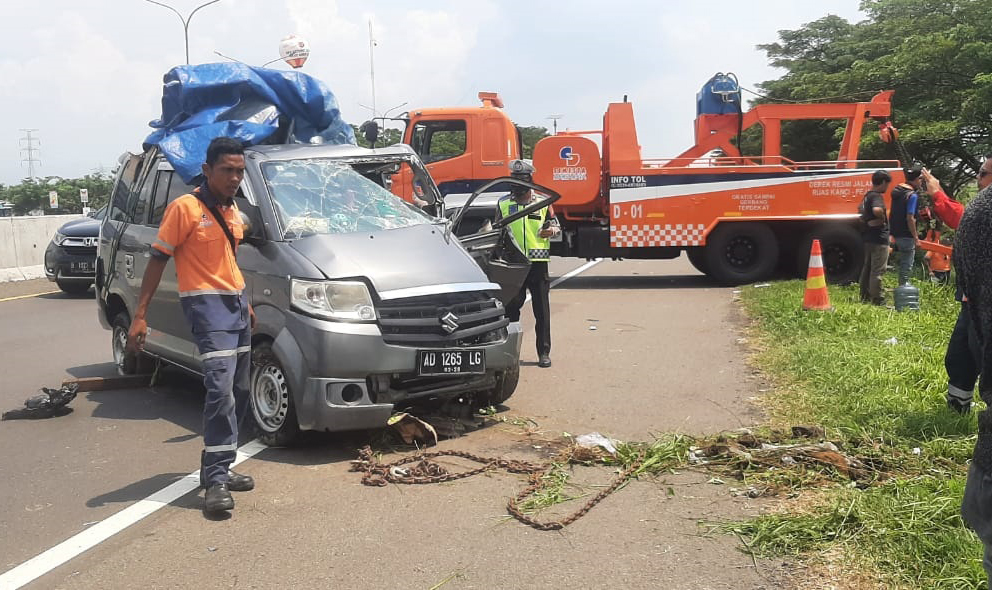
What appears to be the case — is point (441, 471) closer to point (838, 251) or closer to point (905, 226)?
point (905, 226)

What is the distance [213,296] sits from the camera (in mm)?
4934

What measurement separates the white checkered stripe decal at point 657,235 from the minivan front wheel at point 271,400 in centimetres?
1034

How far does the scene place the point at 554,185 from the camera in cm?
1606

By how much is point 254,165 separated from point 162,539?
292cm

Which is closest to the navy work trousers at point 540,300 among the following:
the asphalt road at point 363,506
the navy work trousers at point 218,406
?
the asphalt road at point 363,506

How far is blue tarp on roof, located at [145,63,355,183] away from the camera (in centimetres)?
710

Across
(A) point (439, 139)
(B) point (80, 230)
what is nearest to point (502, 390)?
(A) point (439, 139)

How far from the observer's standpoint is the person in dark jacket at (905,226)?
1148cm

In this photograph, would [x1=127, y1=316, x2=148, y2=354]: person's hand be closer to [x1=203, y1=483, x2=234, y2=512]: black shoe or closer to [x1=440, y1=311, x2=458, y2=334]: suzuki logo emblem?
[x1=203, y1=483, x2=234, y2=512]: black shoe

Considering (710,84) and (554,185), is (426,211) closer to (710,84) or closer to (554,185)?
(554,185)

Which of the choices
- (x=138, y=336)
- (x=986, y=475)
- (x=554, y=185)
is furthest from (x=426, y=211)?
(x=554, y=185)

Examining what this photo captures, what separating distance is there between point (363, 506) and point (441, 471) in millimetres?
649

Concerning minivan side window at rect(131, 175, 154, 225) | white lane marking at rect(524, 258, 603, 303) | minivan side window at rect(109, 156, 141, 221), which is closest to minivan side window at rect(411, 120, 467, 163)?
white lane marking at rect(524, 258, 603, 303)

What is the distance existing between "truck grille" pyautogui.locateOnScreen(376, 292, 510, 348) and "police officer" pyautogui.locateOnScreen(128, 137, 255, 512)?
937 millimetres
